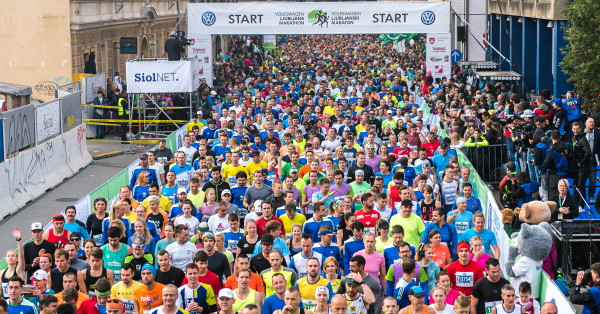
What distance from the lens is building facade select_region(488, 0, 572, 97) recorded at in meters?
33.1

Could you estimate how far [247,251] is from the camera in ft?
45.3

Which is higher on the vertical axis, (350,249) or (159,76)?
(159,76)

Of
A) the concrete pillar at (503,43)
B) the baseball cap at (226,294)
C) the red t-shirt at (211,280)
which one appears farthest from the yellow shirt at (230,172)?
the concrete pillar at (503,43)

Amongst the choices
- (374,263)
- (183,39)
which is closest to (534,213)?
(374,263)

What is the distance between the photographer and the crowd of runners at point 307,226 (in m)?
11.6

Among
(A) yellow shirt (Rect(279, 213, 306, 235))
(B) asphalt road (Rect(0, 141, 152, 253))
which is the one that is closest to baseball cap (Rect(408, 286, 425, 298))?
(A) yellow shirt (Rect(279, 213, 306, 235))

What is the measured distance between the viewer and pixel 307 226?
48.1 ft

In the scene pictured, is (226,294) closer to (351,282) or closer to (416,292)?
(351,282)

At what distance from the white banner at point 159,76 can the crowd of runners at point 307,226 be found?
520cm

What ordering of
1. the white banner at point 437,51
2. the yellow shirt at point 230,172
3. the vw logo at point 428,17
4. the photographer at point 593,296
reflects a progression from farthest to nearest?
the white banner at point 437,51 → the vw logo at point 428,17 → the yellow shirt at point 230,172 → the photographer at point 593,296

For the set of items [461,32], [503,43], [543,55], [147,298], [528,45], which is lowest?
[147,298]

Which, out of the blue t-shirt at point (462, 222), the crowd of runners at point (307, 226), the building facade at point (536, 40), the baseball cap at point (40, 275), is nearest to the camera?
the crowd of runners at point (307, 226)

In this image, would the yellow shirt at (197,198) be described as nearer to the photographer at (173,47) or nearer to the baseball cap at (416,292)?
the baseball cap at (416,292)

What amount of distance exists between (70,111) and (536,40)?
60.0 feet
